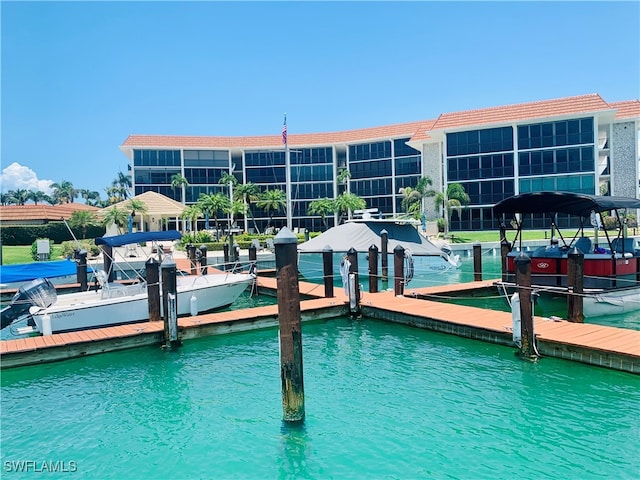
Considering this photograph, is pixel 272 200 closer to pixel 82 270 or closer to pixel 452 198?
pixel 452 198

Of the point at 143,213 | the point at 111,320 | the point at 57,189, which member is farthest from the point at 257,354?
the point at 57,189

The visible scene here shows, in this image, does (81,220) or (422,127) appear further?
(422,127)

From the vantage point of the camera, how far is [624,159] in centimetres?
5144

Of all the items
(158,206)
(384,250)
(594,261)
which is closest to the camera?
(594,261)

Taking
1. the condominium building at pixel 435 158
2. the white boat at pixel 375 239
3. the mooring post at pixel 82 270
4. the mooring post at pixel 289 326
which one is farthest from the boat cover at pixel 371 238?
the condominium building at pixel 435 158

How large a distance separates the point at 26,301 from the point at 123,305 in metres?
2.30

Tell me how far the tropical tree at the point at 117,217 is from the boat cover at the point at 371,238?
23.0 meters

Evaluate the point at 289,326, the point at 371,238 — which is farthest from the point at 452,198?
the point at 289,326

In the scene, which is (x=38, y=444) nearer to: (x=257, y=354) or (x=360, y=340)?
(x=257, y=354)

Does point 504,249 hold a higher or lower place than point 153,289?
higher

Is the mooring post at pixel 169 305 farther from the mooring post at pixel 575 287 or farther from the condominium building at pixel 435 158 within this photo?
the condominium building at pixel 435 158

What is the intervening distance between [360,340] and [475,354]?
9.38ft

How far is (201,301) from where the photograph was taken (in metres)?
15.2

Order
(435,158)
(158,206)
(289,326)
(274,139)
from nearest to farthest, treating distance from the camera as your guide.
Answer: (289,326), (158,206), (435,158), (274,139)
